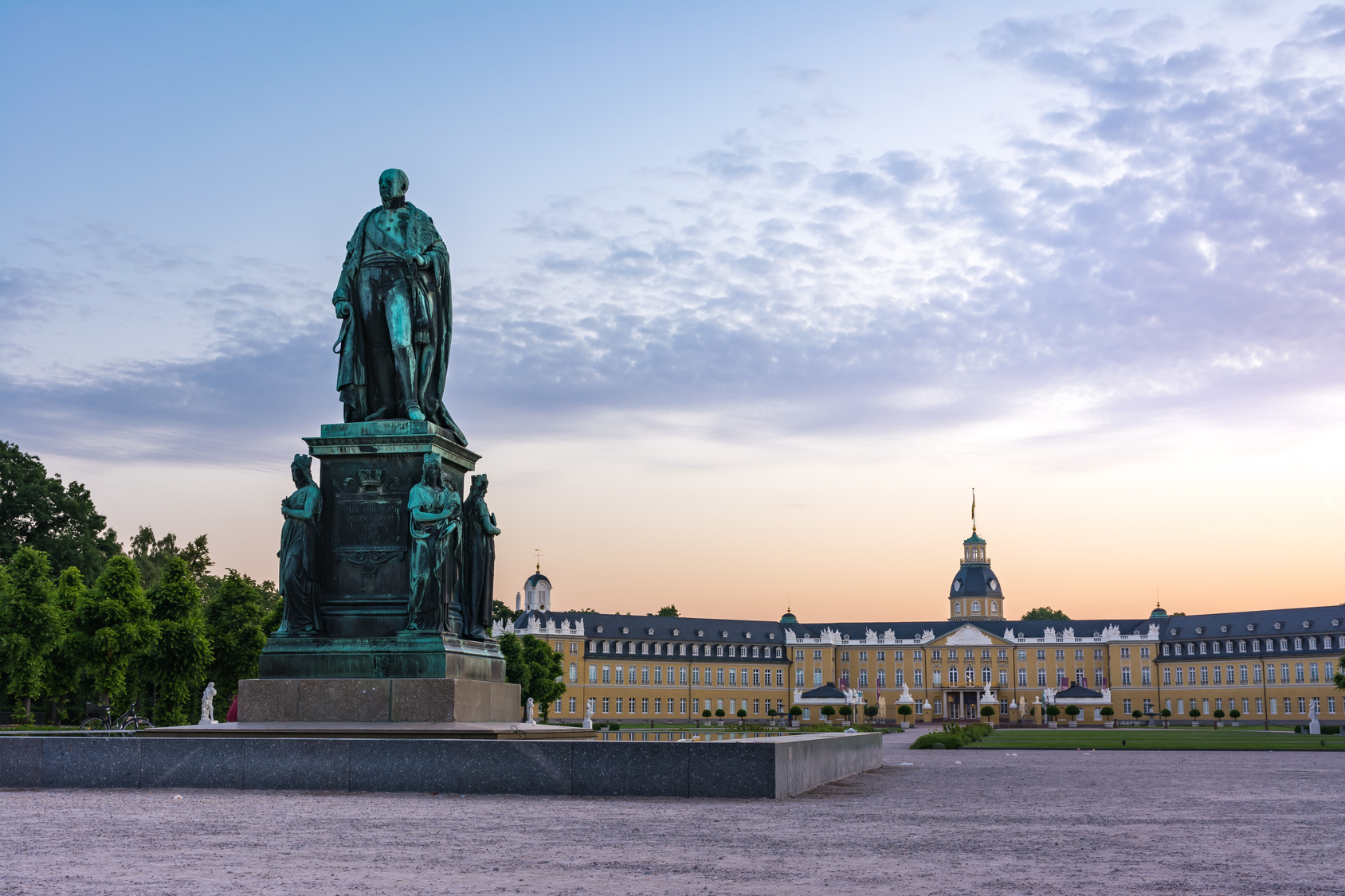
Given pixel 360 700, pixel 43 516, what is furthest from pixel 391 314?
pixel 43 516

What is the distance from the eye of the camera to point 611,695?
16675 centimetres

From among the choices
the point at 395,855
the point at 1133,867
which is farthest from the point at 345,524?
the point at 1133,867

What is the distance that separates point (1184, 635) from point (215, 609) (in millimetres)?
134661

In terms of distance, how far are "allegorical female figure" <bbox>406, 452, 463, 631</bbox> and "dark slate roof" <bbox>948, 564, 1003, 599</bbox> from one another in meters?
183

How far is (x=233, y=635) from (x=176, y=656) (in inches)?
242

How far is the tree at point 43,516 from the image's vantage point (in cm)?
7954

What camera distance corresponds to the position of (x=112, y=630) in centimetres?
5462

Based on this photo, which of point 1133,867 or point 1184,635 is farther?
point 1184,635

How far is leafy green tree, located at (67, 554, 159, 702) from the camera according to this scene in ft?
180

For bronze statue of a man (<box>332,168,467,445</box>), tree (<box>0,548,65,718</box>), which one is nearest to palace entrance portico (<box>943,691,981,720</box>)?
tree (<box>0,548,65,718</box>)

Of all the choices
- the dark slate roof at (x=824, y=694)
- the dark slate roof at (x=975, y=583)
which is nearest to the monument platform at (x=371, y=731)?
the dark slate roof at (x=824, y=694)

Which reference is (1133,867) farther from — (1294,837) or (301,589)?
(301,589)

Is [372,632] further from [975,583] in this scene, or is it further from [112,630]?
[975,583]

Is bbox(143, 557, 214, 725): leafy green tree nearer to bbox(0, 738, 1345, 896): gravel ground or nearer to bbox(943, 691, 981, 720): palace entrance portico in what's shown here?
bbox(0, 738, 1345, 896): gravel ground
